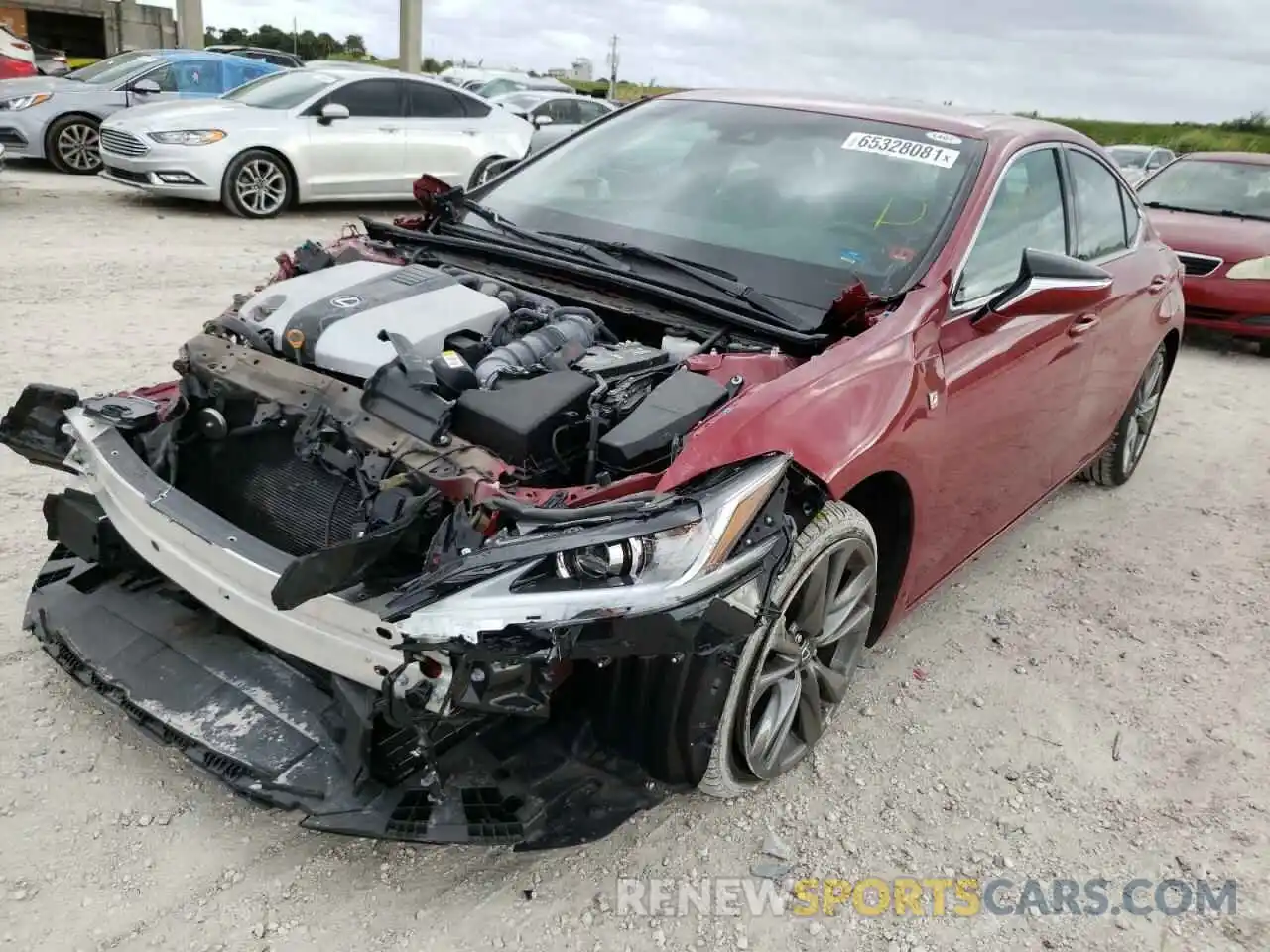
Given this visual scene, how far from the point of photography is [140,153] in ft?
30.8

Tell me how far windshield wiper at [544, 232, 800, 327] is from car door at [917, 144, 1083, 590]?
1.55 feet

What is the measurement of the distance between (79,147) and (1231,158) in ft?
40.3

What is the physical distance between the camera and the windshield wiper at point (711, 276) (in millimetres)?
2777

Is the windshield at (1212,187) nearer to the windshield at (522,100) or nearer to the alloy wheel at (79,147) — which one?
the windshield at (522,100)

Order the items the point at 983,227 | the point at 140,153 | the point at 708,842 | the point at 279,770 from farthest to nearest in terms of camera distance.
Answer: the point at 140,153 < the point at 983,227 < the point at 708,842 < the point at 279,770

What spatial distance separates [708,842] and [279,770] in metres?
1.04

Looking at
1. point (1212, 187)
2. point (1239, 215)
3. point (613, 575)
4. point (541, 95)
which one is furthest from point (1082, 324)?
point (541, 95)

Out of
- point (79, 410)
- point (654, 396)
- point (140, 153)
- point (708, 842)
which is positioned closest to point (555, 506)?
point (654, 396)

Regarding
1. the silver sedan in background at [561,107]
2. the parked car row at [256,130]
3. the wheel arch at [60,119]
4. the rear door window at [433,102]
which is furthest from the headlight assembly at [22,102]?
the silver sedan in background at [561,107]

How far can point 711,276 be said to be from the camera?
2.94 metres

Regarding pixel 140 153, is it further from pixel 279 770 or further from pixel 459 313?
pixel 279 770

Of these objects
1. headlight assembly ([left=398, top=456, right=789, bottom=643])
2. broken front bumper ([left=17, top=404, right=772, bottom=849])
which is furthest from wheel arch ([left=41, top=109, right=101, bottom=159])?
headlight assembly ([left=398, top=456, right=789, bottom=643])

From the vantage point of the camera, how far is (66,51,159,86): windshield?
11.8 meters

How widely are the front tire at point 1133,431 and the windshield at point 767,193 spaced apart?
210 cm
